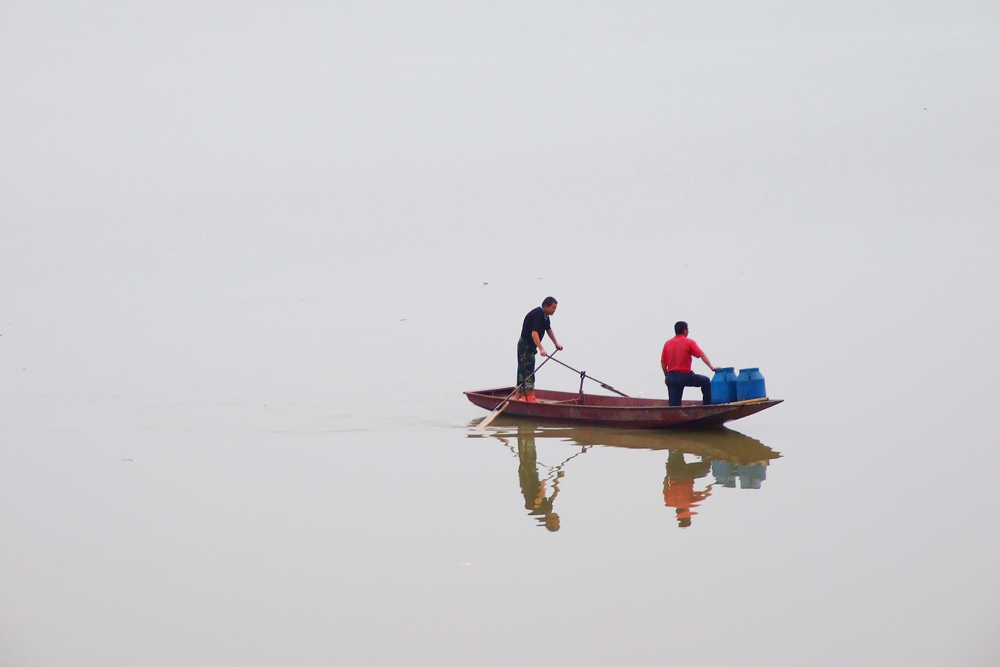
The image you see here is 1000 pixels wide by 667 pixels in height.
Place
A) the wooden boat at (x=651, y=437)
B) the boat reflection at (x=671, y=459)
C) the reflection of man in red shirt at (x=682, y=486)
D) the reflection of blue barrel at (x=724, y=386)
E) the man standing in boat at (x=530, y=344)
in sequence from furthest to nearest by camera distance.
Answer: the man standing in boat at (x=530, y=344), the reflection of blue barrel at (x=724, y=386), the wooden boat at (x=651, y=437), the boat reflection at (x=671, y=459), the reflection of man in red shirt at (x=682, y=486)

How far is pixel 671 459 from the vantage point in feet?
40.3

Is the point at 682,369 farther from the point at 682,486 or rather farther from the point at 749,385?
the point at 682,486

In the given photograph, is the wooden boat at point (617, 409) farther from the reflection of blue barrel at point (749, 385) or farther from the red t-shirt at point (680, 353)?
the red t-shirt at point (680, 353)

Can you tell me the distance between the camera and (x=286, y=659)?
22.8 ft

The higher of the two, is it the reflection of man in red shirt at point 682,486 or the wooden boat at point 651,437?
the wooden boat at point 651,437

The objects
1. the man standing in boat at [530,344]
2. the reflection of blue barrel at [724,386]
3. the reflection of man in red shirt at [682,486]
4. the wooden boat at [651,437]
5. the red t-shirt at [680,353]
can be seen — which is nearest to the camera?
the reflection of man in red shirt at [682,486]

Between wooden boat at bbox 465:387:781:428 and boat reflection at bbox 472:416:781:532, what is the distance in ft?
0.55

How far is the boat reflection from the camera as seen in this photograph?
10.5m

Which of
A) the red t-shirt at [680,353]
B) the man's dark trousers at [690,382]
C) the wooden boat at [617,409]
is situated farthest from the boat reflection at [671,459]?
the red t-shirt at [680,353]

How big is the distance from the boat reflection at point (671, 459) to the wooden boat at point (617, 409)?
0.17 meters

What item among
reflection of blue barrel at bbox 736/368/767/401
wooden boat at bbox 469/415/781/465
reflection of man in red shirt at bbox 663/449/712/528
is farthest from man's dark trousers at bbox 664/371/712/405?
reflection of man in red shirt at bbox 663/449/712/528

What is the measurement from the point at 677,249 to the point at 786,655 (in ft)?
80.0

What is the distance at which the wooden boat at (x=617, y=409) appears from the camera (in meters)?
12.7

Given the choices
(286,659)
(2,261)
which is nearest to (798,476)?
(286,659)
